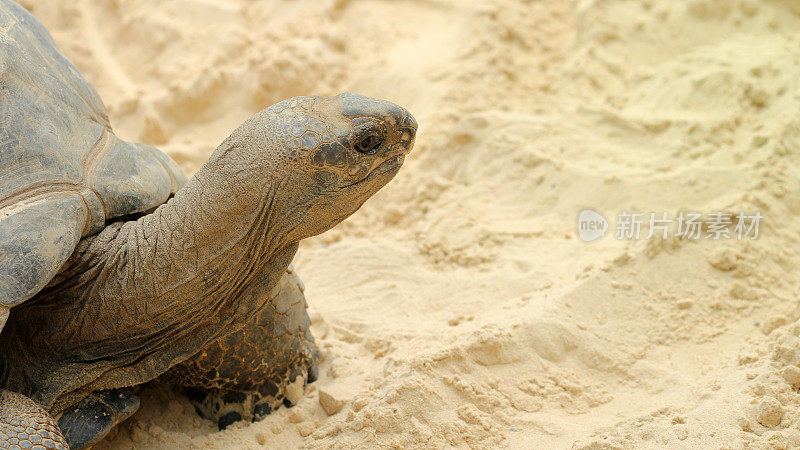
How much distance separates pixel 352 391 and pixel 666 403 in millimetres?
1009

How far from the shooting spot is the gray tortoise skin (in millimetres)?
1937

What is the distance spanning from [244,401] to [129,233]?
726mm

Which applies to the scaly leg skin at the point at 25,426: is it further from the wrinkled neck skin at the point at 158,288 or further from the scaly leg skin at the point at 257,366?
the scaly leg skin at the point at 257,366

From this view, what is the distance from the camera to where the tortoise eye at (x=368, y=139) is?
1.96m

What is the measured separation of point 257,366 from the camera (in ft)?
8.05

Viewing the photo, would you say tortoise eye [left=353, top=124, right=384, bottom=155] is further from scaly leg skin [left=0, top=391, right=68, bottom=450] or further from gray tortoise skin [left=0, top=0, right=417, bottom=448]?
scaly leg skin [left=0, top=391, right=68, bottom=450]

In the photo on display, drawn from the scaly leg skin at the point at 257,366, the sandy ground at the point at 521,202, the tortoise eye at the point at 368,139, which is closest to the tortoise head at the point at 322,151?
the tortoise eye at the point at 368,139

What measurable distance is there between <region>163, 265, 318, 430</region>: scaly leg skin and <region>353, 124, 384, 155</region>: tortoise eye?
0.59 m

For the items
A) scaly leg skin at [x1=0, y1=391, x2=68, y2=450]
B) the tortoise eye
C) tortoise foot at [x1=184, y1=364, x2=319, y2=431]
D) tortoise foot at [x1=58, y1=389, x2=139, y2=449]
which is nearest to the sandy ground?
tortoise foot at [x1=184, y1=364, x2=319, y2=431]

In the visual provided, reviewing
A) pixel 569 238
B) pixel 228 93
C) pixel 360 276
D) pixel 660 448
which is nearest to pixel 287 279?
pixel 360 276

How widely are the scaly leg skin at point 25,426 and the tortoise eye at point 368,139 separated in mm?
1062

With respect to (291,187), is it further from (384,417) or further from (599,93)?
(599,93)

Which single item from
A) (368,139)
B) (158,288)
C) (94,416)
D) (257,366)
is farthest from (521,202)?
(94,416)

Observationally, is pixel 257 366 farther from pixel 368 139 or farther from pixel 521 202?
pixel 521 202
